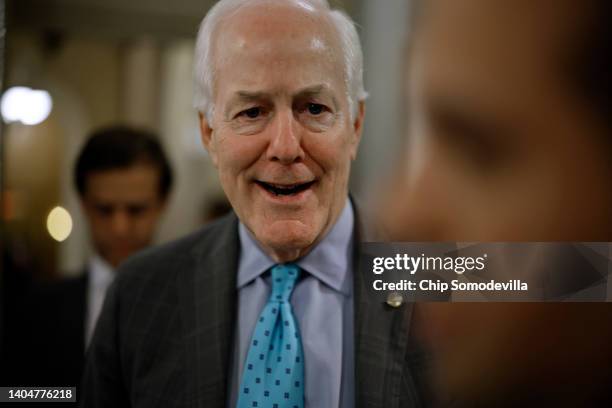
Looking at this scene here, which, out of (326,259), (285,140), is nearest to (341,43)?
(285,140)

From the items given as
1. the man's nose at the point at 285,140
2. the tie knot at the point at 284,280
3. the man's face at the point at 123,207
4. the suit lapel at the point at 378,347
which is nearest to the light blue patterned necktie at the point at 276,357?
the tie knot at the point at 284,280

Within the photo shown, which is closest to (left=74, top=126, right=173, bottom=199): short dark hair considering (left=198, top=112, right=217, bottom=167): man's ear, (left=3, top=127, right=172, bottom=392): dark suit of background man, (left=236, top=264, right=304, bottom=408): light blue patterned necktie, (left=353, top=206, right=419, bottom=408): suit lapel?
(left=3, top=127, right=172, bottom=392): dark suit of background man

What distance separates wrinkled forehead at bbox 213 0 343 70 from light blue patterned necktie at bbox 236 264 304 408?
0.42m

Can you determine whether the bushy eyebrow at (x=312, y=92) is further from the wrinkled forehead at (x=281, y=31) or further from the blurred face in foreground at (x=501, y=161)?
the blurred face in foreground at (x=501, y=161)

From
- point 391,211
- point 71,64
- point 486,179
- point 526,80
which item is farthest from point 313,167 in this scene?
point 71,64

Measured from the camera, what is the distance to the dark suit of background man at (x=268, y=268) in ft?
3.79

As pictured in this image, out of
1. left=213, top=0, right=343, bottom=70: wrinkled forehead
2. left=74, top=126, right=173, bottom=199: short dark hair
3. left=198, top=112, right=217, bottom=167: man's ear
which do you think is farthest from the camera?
left=74, top=126, right=173, bottom=199: short dark hair

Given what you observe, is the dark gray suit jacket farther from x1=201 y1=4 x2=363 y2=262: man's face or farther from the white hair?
the white hair

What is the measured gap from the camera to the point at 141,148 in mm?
1379

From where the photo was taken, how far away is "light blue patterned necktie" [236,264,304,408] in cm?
121

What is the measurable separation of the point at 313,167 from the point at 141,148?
436mm

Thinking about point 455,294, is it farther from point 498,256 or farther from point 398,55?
point 398,55

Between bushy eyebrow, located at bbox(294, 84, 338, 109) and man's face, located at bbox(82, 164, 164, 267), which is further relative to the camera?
man's face, located at bbox(82, 164, 164, 267)

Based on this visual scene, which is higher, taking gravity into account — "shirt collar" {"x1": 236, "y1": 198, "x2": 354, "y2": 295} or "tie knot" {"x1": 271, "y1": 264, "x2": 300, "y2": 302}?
"shirt collar" {"x1": 236, "y1": 198, "x2": 354, "y2": 295}
